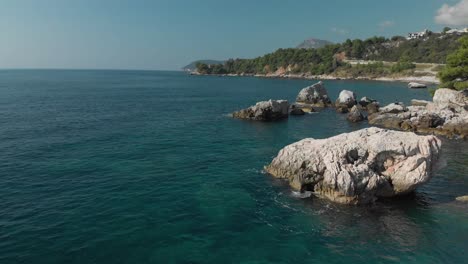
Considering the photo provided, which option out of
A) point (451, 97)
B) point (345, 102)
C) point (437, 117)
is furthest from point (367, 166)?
point (345, 102)

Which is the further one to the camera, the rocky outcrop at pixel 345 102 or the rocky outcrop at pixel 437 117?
the rocky outcrop at pixel 345 102

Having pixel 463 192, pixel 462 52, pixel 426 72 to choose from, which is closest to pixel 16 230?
pixel 463 192

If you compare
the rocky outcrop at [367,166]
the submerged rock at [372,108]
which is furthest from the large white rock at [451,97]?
the rocky outcrop at [367,166]

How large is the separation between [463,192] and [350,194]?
40.1 feet

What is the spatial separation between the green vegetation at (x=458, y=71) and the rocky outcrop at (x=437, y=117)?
8.30 ft

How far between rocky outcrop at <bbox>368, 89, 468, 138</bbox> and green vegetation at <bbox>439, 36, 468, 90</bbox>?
2530mm

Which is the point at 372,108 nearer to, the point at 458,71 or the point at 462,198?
the point at 458,71

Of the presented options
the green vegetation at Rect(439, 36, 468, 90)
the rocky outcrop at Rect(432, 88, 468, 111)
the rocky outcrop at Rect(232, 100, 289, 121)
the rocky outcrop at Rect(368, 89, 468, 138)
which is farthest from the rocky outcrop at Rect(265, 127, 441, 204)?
the green vegetation at Rect(439, 36, 468, 90)

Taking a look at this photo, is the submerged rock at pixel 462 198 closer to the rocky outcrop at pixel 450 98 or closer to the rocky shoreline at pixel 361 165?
the rocky shoreline at pixel 361 165

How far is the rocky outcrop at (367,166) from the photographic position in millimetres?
30359

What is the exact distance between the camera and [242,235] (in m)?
25.0

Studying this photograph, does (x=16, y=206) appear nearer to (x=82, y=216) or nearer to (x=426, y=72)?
(x=82, y=216)

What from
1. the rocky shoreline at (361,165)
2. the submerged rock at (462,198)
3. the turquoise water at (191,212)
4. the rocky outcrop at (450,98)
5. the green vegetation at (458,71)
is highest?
the green vegetation at (458,71)

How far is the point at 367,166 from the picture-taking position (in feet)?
103
